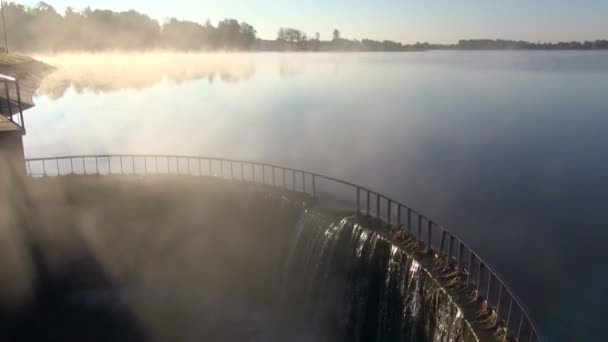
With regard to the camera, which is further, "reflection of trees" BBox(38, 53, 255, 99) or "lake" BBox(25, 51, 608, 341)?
"reflection of trees" BBox(38, 53, 255, 99)

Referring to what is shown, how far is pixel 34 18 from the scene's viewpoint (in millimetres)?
94125

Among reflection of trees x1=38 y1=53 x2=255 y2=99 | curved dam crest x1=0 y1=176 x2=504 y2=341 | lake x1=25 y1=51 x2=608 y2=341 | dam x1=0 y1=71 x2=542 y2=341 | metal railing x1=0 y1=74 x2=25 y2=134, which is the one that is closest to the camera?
dam x1=0 y1=71 x2=542 y2=341

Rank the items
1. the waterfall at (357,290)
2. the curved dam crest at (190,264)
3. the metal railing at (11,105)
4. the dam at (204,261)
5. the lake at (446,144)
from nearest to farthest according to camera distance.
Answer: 1. the waterfall at (357,290)
2. the dam at (204,261)
3. the curved dam crest at (190,264)
4. the lake at (446,144)
5. the metal railing at (11,105)

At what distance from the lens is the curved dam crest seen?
1393 cm

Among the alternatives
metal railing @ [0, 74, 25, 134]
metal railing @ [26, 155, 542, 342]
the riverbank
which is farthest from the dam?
the riverbank

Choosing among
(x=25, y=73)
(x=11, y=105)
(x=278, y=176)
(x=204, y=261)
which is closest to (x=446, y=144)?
(x=278, y=176)

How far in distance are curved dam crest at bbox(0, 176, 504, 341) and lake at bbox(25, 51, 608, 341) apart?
5.71 m

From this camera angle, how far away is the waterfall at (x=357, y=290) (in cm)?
1112

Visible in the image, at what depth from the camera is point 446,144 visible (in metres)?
31.8

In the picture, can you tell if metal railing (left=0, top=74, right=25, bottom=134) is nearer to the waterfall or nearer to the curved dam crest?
the curved dam crest

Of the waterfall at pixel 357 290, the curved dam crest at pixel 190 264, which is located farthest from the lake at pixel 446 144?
the curved dam crest at pixel 190 264

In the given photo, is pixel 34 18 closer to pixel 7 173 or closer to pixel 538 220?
pixel 7 173

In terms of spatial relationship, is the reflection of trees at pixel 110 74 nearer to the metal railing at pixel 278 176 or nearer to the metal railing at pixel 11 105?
the metal railing at pixel 11 105

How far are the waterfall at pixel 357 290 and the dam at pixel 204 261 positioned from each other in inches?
1.6
